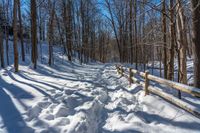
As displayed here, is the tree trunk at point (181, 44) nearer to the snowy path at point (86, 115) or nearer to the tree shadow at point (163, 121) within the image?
the snowy path at point (86, 115)

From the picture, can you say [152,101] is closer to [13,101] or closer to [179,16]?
[13,101]

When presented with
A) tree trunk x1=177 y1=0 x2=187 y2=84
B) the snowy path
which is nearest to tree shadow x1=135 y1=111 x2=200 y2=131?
the snowy path

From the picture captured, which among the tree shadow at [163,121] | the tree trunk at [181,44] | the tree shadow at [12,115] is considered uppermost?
the tree trunk at [181,44]

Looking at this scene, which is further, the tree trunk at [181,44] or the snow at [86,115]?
the tree trunk at [181,44]

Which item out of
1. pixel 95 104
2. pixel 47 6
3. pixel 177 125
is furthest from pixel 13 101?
pixel 47 6

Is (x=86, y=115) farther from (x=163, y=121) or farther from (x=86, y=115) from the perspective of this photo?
(x=163, y=121)

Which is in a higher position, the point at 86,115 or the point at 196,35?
the point at 196,35

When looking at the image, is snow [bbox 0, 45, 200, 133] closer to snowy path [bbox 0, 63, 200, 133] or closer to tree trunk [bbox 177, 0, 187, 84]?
snowy path [bbox 0, 63, 200, 133]

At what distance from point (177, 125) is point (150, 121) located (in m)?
0.72

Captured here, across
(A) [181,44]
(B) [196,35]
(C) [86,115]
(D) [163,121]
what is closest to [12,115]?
(C) [86,115]

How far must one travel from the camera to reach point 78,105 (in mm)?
7918

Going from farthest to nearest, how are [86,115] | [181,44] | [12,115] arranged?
1. [181,44]
2. [86,115]
3. [12,115]

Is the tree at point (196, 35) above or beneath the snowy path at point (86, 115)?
above

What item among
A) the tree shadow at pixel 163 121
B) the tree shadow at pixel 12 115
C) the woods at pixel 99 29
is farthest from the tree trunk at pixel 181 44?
the tree shadow at pixel 12 115
